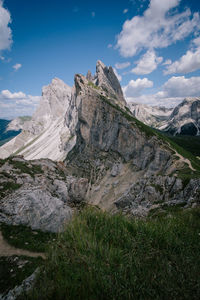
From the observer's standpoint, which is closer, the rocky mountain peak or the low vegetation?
the low vegetation

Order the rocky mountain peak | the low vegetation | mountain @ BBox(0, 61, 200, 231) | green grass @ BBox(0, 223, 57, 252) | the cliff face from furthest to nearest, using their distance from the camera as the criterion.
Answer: the rocky mountain peak < the cliff face < mountain @ BBox(0, 61, 200, 231) < green grass @ BBox(0, 223, 57, 252) < the low vegetation

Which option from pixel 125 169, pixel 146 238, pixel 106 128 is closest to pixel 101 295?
pixel 146 238

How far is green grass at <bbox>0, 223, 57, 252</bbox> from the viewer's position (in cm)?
1191

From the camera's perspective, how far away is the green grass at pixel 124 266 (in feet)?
6.90

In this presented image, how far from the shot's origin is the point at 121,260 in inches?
108

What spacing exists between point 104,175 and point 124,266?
240ft

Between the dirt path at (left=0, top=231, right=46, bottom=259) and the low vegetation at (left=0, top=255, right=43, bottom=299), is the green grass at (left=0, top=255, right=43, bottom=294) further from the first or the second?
the dirt path at (left=0, top=231, right=46, bottom=259)

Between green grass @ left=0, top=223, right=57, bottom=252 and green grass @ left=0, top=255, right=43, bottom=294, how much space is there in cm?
191

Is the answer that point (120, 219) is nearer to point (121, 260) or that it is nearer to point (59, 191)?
point (121, 260)

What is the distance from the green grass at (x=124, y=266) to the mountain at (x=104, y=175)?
5.20ft

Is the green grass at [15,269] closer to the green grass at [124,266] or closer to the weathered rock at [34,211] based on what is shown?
the weathered rock at [34,211]

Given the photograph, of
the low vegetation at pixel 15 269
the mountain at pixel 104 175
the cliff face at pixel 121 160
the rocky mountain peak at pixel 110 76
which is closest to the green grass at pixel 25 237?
the mountain at pixel 104 175

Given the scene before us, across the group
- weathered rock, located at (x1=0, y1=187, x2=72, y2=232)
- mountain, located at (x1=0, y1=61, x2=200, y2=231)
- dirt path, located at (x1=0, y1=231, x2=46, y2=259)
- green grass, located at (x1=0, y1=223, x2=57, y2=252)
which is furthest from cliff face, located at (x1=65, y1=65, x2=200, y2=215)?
dirt path, located at (x1=0, y1=231, x2=46, y2=259)

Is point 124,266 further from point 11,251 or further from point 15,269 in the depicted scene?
point 11,251
